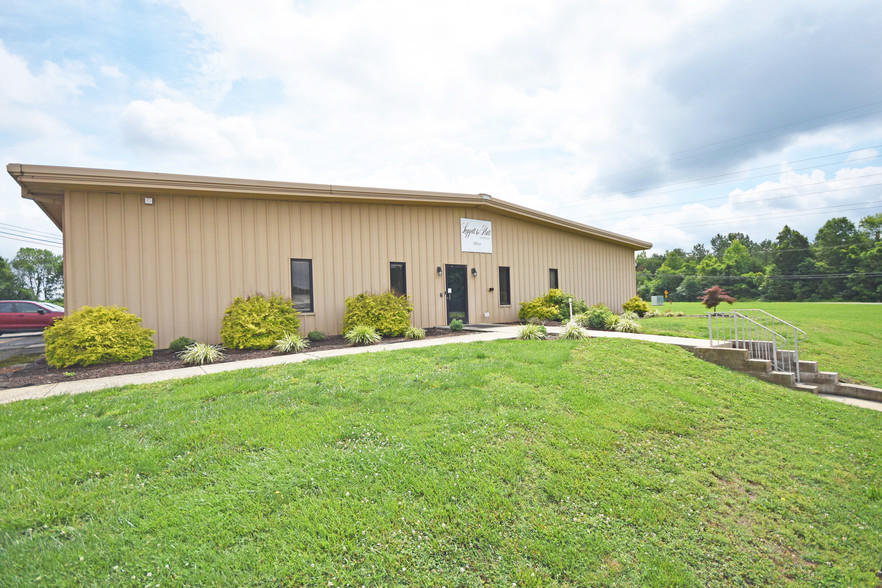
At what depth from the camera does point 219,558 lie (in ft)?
7.49

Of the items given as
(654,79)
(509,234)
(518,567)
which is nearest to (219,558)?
(518,567)

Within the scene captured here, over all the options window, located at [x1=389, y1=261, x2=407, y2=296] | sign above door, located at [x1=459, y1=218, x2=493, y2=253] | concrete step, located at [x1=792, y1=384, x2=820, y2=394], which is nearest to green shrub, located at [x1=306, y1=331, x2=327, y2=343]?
window, located at [x1=389, y1=261, x2=407, y2=296]

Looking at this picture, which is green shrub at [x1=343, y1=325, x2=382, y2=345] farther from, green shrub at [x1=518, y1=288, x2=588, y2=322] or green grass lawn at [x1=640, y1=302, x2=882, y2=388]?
green grass lawn at [x1=640, y1=302, x2=882, y2=388]

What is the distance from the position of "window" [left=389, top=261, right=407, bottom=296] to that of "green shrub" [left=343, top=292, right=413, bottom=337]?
122 cm

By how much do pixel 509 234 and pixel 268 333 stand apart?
31.1 ft

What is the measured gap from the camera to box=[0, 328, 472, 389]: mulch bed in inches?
244

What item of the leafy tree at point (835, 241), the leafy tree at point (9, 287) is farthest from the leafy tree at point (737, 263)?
the leafy tree at point (9, 287)

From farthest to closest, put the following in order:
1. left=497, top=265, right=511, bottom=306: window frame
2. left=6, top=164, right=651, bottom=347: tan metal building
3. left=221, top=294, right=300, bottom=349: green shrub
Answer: left=497, top=265, right=511, bottom=306: window frame → left=221, top=294, right=300, bottom=349: green shrub → left=6, top=164, right=651, bottom=347: tan metal building

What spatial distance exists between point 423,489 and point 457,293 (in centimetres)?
1053

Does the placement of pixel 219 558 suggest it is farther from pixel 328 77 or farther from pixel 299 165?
pixel 299 165

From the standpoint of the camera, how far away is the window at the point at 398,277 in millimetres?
11922

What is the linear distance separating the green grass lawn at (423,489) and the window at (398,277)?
6.79 m

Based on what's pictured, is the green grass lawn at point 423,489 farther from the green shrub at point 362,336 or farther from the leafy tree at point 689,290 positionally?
the leafy tree at point 689,290

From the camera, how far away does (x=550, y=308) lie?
46.2 ft
